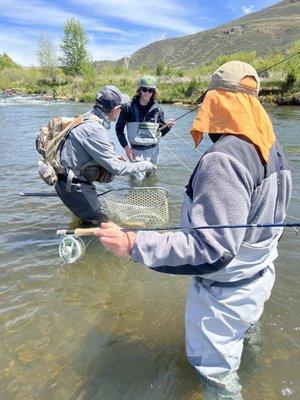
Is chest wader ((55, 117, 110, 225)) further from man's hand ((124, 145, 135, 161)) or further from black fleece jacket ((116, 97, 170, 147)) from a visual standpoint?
black fleece jacket ((116, 97, 170, 147))

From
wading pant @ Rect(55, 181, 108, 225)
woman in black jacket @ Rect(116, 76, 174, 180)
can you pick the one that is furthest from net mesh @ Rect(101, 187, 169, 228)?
woman in black jacket @ Rect(116, 76, 174, 180)

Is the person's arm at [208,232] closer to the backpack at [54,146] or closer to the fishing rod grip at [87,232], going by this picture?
the fishing rod grip at [87,232]

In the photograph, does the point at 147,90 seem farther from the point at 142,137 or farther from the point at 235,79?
the point at 235,79

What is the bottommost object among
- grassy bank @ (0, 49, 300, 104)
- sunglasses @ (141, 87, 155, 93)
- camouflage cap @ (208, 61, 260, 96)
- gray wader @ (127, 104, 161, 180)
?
grassy bank @ (0, 49, 300, 104)

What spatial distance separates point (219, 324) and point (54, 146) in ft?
12.2

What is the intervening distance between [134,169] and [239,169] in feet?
11.9

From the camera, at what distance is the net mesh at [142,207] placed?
5859mm

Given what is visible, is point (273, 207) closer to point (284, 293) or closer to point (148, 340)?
point (148, 340)

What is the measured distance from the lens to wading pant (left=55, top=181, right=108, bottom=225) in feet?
18.5

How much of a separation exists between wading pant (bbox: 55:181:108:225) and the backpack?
0.19 meters

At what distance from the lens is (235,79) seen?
230cm

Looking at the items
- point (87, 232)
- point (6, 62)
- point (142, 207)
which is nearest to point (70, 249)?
point (87, 232)

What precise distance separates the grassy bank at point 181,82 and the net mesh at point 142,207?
25.2 meters

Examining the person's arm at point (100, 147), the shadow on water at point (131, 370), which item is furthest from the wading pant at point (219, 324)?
the person's arm at point (100, 147)
